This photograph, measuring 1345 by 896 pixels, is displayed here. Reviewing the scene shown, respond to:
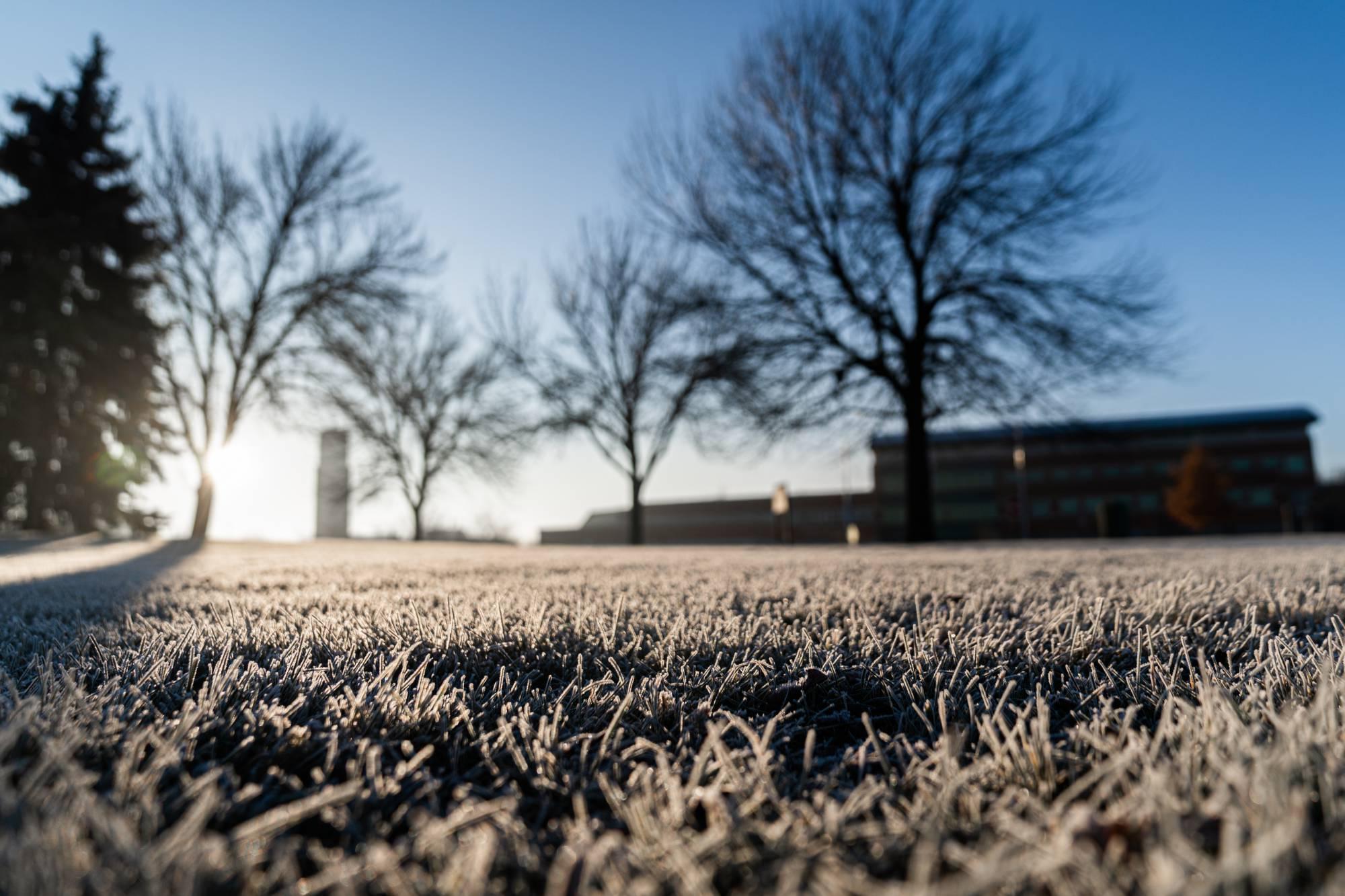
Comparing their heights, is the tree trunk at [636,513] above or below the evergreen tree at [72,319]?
below

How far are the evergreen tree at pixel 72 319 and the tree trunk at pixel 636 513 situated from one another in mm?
12546

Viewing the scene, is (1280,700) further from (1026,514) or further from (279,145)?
(1026,514)

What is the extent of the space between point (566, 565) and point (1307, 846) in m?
4.65

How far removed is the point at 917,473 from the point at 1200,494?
39848 millimetres

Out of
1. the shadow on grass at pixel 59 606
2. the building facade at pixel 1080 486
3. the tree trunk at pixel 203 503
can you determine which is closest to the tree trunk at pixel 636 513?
the tree trunk at pixel 203 503

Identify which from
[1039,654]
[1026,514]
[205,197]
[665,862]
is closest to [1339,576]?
[1039,654]

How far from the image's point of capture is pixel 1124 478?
166ft

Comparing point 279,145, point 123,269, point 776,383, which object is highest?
point 279,145

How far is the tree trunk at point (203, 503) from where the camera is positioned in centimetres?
1686

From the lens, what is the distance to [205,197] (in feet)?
57.1

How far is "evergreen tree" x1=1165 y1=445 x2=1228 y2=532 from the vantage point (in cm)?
4281

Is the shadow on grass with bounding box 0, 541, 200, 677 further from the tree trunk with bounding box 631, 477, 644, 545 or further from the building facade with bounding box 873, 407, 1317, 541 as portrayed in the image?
the building facade with bounding box 873, 407, 1317, 541

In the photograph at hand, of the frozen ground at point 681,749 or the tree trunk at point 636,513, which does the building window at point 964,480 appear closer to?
the tree trunk at point 636,513

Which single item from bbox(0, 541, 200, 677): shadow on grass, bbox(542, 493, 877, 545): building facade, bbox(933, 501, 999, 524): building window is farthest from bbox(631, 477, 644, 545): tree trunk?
bbox(933, 501, 999, 524): building window
